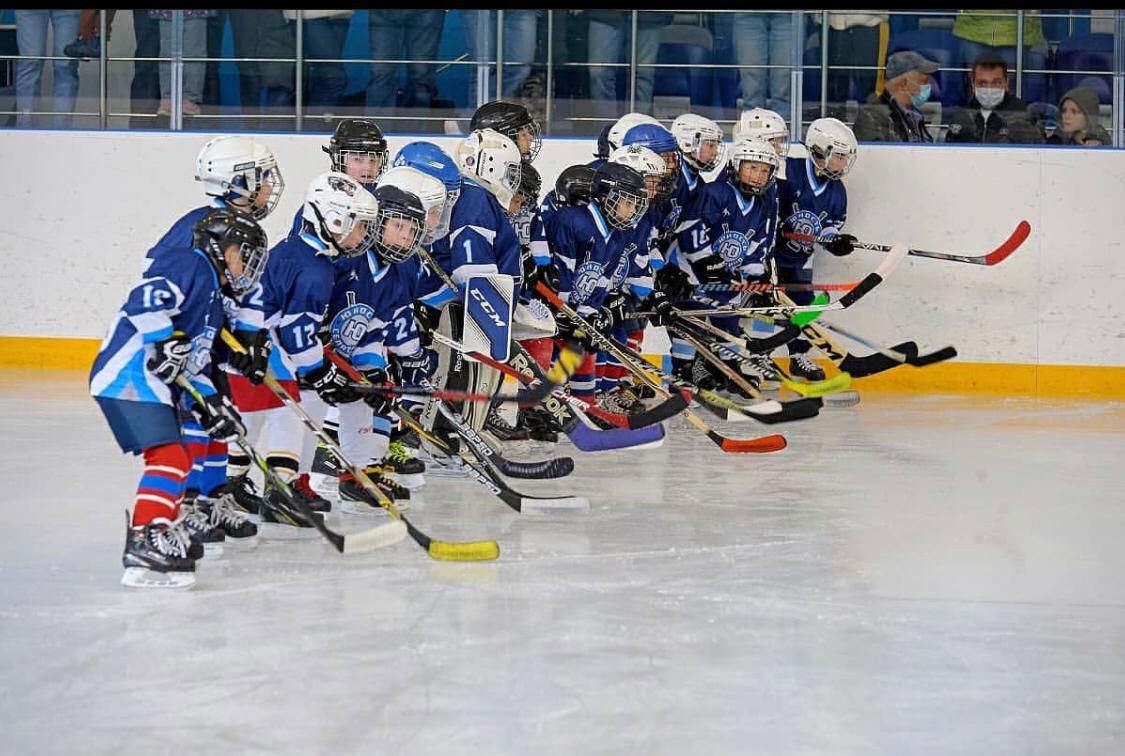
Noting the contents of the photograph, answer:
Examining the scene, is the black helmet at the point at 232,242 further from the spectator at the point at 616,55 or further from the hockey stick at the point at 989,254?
the spectator at the point at 616,55

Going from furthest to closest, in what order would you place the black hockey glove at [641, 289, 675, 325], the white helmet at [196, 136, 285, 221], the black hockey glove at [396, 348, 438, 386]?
the black hockey glove at [641, 289, 675, 325], the black hockey glove at [396, 348, 438, 386], the white helmet at [196, 136, 285, 221]

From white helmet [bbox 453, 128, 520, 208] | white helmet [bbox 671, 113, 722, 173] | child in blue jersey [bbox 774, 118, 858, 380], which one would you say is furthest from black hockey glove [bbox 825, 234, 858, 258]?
white helmet [bbox 453, 128, 520, 208]

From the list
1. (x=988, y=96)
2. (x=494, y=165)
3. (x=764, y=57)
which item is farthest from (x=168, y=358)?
(x=988, y=96)

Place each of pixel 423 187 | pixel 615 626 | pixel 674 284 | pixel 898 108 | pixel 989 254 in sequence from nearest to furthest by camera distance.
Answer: pixel 615 626 → pixel 423 187 → pixel 674 284 → pixel 989 254 → pixel 898 108

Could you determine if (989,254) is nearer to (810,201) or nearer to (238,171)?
(810,201)

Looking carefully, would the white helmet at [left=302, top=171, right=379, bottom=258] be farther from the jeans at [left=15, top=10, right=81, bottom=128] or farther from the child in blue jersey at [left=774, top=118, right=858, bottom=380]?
the jeans at [left=15, top=10, right=81, bottom=128]

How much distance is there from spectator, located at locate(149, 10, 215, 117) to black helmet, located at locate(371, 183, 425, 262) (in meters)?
3.31

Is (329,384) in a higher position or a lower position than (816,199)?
lower

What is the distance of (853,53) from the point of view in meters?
6.92

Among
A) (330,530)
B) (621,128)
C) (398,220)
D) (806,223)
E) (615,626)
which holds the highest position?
(621,128)

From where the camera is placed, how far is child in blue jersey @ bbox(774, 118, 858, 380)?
257 inches

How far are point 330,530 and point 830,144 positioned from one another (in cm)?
366

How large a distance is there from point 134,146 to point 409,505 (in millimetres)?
3460

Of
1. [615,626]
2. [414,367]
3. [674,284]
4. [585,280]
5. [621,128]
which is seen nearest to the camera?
[615,626]
